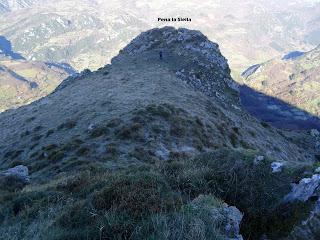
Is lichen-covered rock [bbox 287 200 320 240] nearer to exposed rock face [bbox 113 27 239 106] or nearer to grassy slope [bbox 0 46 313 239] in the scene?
grassy slope [bbox 0 46 313 239]

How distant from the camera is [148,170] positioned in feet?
66.2

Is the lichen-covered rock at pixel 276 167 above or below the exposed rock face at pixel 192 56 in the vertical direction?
above

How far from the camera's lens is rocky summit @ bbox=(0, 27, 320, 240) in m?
11.9

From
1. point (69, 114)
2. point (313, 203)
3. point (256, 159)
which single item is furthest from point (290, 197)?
point (69, 114)

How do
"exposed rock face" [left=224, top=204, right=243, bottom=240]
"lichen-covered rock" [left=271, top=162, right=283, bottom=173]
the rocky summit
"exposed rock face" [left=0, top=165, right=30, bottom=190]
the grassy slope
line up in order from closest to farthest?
"exposed rock face" [left=224, top=204, right=243, bottom=240], the grassy slope, the rocky summit, "lichen-covered rock" [left=271, top=162, right=283, bottom=173], "exposed rock face" [left=0, top=165, right=30, bottom=190]

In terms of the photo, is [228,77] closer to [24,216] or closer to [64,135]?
[64,135]

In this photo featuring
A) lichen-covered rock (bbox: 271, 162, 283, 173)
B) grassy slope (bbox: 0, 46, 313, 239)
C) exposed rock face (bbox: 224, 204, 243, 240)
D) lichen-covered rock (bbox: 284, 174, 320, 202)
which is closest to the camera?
exposed rock face (bbox: 224, 204, 243, 240)

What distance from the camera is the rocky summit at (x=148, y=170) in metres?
11.9

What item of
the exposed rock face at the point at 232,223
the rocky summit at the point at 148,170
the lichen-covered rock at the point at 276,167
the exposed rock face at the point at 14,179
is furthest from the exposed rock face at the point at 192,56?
the exposed rock face at the point at 232,223

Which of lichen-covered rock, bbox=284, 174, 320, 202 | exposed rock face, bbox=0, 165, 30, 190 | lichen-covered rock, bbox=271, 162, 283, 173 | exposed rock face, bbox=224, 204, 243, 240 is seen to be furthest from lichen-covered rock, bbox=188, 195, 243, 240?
exposed rock face, bbox=0, 165, 30, 190

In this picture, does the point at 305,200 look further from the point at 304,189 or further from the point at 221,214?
the point at 221,214

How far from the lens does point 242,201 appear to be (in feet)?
48.7

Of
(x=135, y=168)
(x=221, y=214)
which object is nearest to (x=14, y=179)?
(x=135, y=168)

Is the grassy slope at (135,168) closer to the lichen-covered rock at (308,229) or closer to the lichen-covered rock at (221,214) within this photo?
the lichen-covered rock at (221,214)
